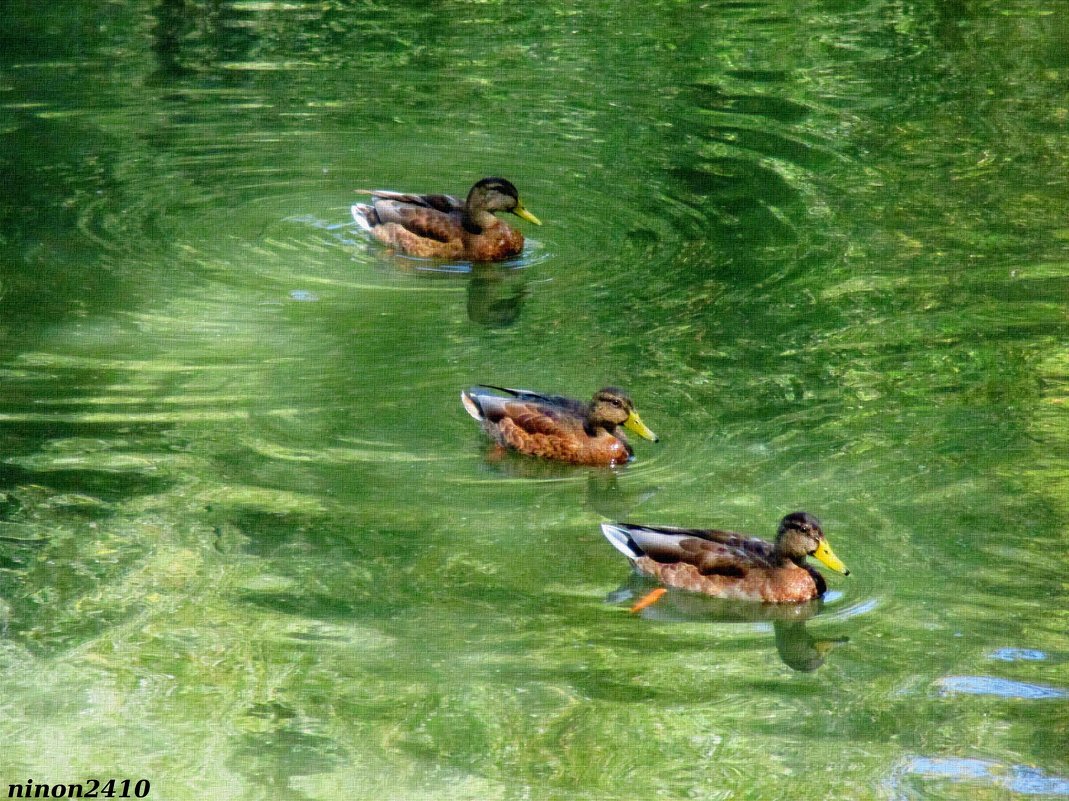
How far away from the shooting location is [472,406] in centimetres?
1047

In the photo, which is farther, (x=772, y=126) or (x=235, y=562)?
(x=772, y=126)

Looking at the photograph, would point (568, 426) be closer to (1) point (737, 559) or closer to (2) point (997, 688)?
(1) point (737, 559)

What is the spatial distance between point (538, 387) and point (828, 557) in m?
3.01

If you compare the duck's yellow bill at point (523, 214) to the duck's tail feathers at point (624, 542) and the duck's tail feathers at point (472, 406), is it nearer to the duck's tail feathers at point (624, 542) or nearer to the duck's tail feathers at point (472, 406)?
the duck's tail feathers at point (472, 406)

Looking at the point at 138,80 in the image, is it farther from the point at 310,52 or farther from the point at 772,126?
the point at 772,126

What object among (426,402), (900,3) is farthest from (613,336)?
(900,3)

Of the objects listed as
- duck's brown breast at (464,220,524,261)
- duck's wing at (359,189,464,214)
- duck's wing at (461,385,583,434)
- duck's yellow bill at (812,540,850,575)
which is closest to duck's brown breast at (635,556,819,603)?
duck's yellow bill at (812,540,850,575)

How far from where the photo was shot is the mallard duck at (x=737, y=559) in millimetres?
8500

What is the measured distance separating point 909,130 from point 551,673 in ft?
31.2

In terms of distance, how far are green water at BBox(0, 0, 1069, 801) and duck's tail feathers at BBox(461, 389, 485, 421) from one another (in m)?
0.14

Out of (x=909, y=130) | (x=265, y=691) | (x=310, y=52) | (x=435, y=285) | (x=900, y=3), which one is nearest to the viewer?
(x=265, y=691)

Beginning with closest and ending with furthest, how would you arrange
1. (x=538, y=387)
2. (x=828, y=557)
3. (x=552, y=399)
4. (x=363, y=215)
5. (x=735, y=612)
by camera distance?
(x=828, y=557), (x=735, y=612), (x=552, y=399), (x=538, y=387), (x=363, y=215)

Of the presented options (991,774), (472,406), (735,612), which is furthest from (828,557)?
(472,406)

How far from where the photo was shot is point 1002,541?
29.5ft
